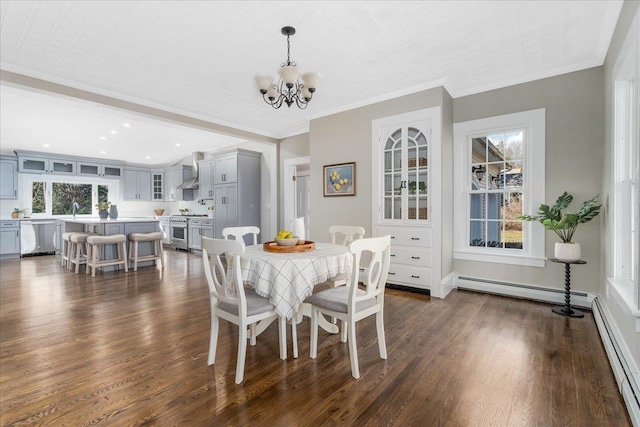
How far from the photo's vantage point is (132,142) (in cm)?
748

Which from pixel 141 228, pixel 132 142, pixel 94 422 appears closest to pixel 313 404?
pixel 94 422

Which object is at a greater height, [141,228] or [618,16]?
[618,16]

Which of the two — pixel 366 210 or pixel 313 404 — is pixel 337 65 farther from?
pixel 313 404

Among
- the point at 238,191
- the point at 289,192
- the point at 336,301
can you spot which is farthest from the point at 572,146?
the point at 238,191

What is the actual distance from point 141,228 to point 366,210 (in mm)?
4336

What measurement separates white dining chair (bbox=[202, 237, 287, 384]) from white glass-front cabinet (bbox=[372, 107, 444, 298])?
2.34m

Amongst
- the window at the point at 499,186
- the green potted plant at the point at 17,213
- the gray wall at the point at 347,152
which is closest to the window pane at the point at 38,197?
the green potted plant at the point at 17,213

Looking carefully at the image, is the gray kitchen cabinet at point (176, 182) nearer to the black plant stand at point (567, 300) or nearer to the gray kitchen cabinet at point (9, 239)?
the gray kitchen cabinet at point (9, 239)

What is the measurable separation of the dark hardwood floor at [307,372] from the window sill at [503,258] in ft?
1.65

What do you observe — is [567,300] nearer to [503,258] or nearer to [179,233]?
[503,258]

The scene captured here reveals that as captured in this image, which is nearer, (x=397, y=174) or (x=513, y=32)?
(x=513, y=32)

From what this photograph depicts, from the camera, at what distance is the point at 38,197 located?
25.2ft

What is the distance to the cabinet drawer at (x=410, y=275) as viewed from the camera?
3977 millimetres

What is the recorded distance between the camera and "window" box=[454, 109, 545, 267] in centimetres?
368
